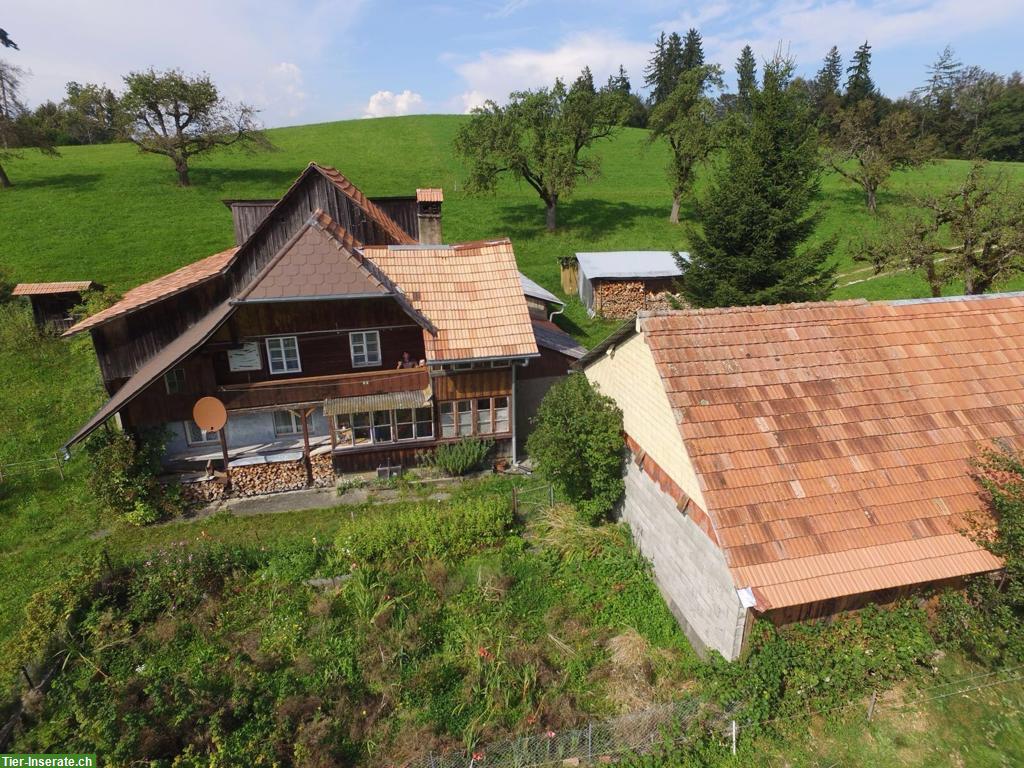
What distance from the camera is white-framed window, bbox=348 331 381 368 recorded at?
17.2 metres

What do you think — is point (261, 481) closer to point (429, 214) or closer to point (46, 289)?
point (429, 214)

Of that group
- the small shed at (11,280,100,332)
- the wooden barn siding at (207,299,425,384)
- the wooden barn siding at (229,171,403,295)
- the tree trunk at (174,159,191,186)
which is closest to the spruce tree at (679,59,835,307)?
the wooden barn siding at (207,299,425,384)

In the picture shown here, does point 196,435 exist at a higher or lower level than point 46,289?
lower

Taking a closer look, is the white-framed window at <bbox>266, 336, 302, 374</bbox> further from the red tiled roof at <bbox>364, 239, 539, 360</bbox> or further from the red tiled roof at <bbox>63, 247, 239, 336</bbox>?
the red tiled roof at <bbox>364, 239, 539, 360</bbox>

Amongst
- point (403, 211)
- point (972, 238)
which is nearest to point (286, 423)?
point (403, 211)

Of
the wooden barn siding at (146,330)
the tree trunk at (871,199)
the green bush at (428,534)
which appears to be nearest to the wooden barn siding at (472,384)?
the green bush at (428,534)

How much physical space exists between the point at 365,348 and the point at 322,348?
133 cm

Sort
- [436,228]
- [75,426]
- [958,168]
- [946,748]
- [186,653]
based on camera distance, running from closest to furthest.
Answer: [946,748]
[186,653]
[75,426]
[436,228]
[958,168]

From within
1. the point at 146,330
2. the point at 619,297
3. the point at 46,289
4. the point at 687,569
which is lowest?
the point at 687,569

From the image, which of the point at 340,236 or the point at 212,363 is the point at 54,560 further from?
the point at 340,236

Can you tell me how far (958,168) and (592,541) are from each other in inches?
2654

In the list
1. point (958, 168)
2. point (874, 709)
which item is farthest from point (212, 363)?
point (958, 168)

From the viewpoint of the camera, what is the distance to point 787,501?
9211 millimetres

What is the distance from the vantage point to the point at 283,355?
1681cm
